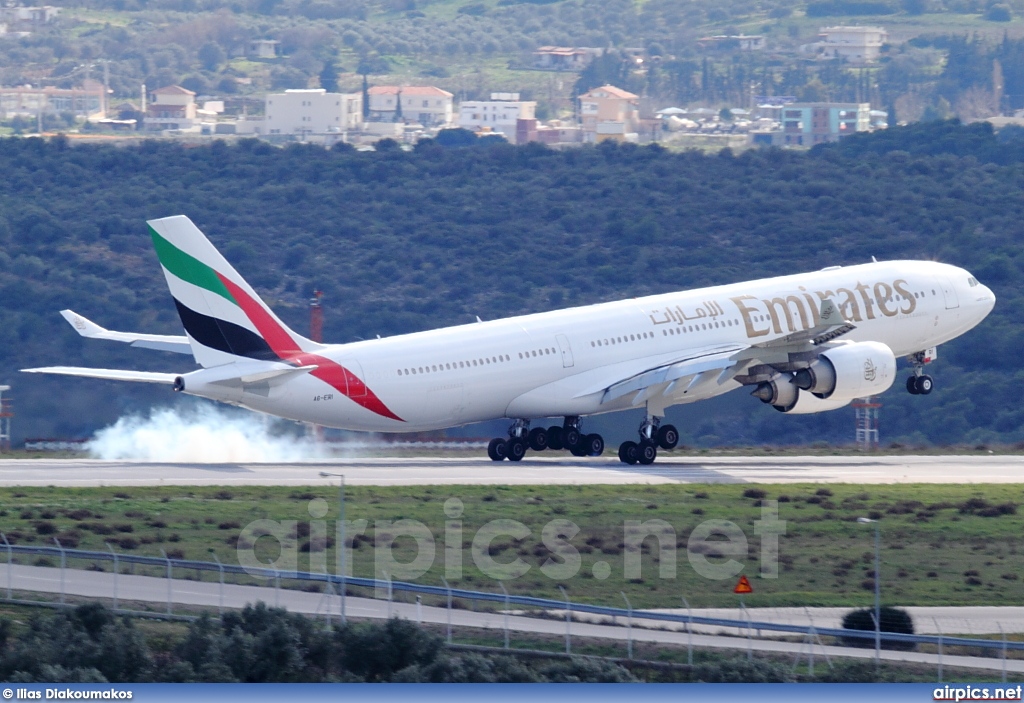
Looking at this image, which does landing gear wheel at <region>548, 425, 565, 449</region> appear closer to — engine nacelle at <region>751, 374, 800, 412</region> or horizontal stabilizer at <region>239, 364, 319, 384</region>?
engine nacelle at <region>751, 374, 800, 412</region>

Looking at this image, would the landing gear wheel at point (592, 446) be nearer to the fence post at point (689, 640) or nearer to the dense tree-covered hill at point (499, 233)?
the fence post at point (689, 640)

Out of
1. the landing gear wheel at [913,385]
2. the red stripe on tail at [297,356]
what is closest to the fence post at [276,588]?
the red stripe on tail at [297,356]

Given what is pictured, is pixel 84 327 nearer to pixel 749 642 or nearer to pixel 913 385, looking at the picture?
pixel 749 642

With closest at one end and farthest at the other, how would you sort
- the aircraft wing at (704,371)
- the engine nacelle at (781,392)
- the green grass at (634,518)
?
the green grass at (634,518) → the aircraft wing at (704,371) → the engine nacelle at (781,392)

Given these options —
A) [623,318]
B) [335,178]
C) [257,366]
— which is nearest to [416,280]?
[335,178]

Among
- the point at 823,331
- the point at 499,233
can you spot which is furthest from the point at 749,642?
the point at 499,233
